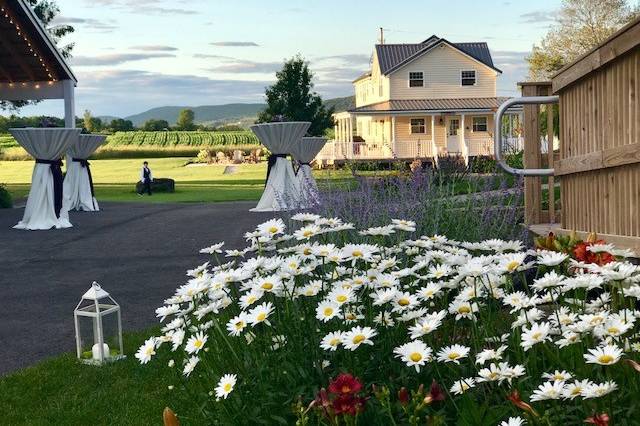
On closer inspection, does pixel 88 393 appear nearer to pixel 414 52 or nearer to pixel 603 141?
pixel 603 141

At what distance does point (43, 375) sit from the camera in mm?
5434

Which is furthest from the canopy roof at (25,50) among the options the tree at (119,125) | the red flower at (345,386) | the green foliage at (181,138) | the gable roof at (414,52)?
the tree at (119,125)

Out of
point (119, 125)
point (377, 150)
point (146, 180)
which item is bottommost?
point (146, 180)

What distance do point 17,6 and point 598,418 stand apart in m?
19.5

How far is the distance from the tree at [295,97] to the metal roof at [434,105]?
94.0 inches

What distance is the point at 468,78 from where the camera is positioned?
41.5 meters

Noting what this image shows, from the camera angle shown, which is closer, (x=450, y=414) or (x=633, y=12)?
(x=450, y=414)

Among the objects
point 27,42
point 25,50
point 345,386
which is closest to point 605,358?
point 345,386

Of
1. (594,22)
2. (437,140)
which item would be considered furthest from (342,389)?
(594,22)

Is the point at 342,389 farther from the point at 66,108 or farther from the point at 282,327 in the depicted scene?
the point at 66,108

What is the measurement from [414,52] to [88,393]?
39890 mm

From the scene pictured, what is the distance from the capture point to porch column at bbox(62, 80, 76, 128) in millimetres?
21891

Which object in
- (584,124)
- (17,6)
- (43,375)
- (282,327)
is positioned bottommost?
(43,375)

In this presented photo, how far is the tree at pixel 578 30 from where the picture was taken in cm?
4772
